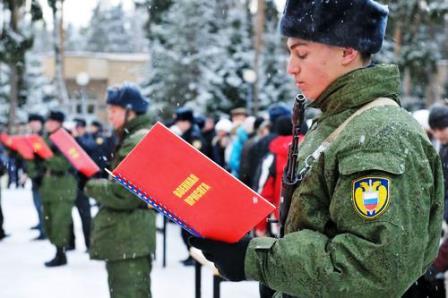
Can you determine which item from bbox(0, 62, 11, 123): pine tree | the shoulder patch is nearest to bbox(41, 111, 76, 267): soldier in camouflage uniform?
the shoulder patch

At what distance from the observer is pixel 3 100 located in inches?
1059

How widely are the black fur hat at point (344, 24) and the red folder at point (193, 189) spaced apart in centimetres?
46

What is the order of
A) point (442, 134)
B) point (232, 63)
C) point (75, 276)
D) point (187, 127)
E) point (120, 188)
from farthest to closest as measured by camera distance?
point (232, 63) → point (187, 127) → point (75, 276) → point (442, 134) → point (120, 188)

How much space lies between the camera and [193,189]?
1.68m

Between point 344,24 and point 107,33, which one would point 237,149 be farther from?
point 107,33

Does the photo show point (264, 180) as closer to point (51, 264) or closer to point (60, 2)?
point (51, 264)

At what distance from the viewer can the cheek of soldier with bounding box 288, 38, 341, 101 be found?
171 centimetres

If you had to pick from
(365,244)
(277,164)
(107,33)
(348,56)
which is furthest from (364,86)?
(107,33)

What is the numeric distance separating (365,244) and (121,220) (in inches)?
124

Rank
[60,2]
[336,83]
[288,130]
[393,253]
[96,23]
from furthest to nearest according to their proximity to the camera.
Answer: [96,23], [60,2], [288,130], [336,83], [393,253]

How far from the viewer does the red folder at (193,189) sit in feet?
5.42

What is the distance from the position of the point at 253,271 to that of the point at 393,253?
0.37 meters

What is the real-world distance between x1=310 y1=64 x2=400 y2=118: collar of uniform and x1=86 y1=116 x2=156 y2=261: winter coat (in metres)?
2.67

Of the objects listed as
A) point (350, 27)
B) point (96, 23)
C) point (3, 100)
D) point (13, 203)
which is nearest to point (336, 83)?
point (350, 27)
